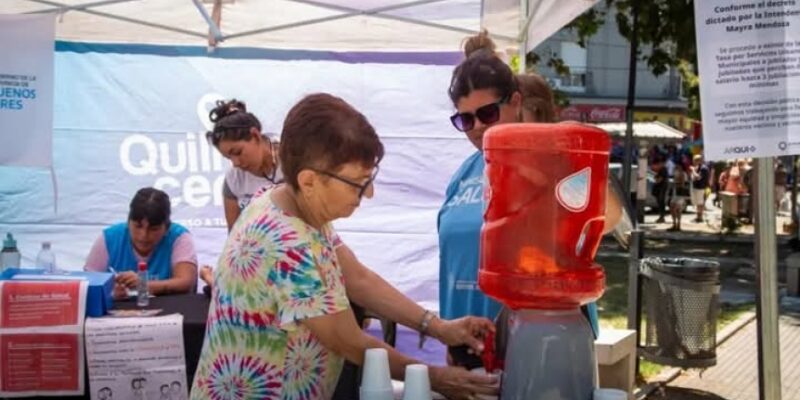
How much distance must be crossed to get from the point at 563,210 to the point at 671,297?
437 cm

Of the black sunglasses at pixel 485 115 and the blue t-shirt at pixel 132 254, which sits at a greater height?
the black sunglasses at pixel 485 115

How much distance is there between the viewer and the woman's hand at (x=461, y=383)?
179 centimetres

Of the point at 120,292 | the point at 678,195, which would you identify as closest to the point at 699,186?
the point at 678,195

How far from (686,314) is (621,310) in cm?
366

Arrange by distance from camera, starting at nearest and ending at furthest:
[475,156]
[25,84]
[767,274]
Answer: [767,274], [475,156], [25,84]

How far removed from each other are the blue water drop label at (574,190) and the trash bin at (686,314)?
4307mm

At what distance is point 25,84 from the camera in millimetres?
4977

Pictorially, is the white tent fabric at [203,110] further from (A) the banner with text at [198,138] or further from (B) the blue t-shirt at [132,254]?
(B) the blue t-shirt at [132,254]

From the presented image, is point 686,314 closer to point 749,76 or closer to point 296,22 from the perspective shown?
point 296,22

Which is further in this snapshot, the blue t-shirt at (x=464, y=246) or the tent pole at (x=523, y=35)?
the tent pole at (x=523, y=35)

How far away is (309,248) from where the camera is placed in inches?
66.9

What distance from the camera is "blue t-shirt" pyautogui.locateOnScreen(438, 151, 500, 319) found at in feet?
7.84

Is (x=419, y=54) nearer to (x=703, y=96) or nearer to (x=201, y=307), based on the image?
(x=201, y=307)

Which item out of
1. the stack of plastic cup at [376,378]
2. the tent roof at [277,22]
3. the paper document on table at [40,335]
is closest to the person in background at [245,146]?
the paper document on table at [40,335]
